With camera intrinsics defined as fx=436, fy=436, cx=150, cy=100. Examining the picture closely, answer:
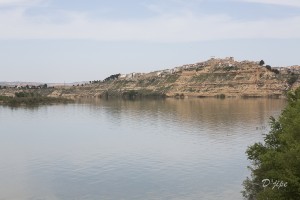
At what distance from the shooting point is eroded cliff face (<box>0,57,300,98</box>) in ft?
468

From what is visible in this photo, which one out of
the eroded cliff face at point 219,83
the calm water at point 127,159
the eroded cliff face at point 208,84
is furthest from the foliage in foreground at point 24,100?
the calm water at point 127,159

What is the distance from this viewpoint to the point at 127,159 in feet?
127

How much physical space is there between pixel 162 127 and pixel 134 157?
74.6ft

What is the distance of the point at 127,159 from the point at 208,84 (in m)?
119

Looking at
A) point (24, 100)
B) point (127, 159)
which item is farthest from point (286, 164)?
point (24, 100)

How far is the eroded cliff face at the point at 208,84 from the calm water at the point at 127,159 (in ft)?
250

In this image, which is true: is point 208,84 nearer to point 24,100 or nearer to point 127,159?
point 24,100

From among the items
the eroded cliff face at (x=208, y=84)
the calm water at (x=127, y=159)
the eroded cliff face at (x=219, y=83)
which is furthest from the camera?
the eroded cliff face at (x=208, y=84)

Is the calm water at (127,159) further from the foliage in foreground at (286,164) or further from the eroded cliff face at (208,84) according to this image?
the eroded cliff face at (208,84)

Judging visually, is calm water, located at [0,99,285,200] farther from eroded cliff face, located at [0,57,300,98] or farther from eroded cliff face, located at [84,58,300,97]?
eroded cliff face, located at [0,57,300,98]

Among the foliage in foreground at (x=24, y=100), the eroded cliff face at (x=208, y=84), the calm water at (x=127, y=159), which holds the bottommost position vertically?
the calm water at (x=127, y=159)

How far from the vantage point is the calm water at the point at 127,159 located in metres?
28.3

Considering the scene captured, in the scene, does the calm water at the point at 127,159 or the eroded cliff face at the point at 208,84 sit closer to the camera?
the calm water at the point at 127,159

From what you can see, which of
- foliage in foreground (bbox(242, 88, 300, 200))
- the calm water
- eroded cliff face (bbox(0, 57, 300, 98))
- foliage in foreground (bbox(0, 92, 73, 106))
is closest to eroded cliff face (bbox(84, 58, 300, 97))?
eroded cliff face (bbox(0, 57, 300, 98))
